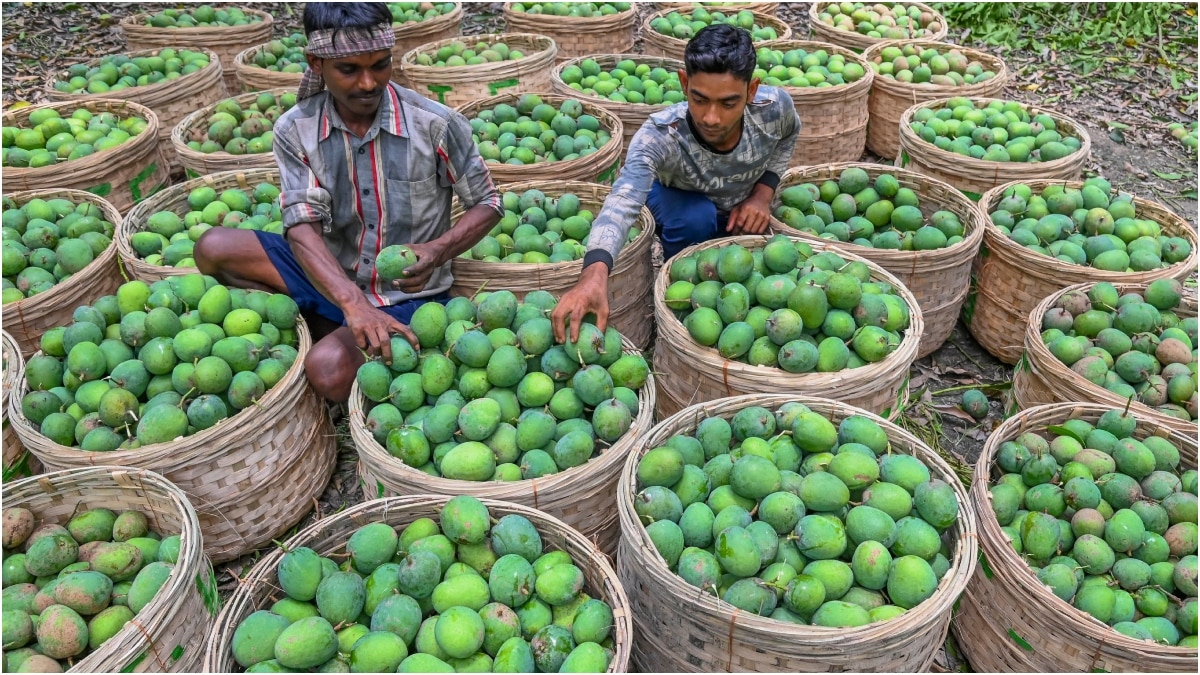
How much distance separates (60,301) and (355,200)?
1.58 meters

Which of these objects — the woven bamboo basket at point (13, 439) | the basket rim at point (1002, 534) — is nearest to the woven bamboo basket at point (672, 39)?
the basket rim at point (1002, 534)

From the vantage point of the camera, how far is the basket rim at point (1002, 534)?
2.23 metres

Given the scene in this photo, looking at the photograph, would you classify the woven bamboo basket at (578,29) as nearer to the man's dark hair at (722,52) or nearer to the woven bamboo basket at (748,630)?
the man's dark hair at (722,52)

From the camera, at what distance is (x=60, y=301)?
3617 millimetres

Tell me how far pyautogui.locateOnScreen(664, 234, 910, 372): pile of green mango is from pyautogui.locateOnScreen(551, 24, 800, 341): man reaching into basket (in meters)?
0.42

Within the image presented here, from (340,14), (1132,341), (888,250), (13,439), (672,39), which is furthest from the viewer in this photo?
(672,39)

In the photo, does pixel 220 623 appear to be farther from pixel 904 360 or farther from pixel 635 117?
pixel 635 117

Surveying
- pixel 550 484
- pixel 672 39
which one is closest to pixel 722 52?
pixel 550 484

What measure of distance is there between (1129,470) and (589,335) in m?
2.02

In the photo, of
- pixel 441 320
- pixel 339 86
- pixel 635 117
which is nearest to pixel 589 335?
pixel 441 320

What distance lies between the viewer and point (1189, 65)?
24.8 feet

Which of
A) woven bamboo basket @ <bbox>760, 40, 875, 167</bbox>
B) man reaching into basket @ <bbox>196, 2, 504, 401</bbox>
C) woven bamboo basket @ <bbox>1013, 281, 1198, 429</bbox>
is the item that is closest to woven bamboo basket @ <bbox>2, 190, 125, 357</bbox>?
man reaching into basket @ <bbox>196, 2, 504, 401</bbox>

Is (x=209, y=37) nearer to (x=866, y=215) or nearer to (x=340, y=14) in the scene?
(x=340, y=14)

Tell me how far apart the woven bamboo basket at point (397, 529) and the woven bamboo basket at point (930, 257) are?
6.96 feet
